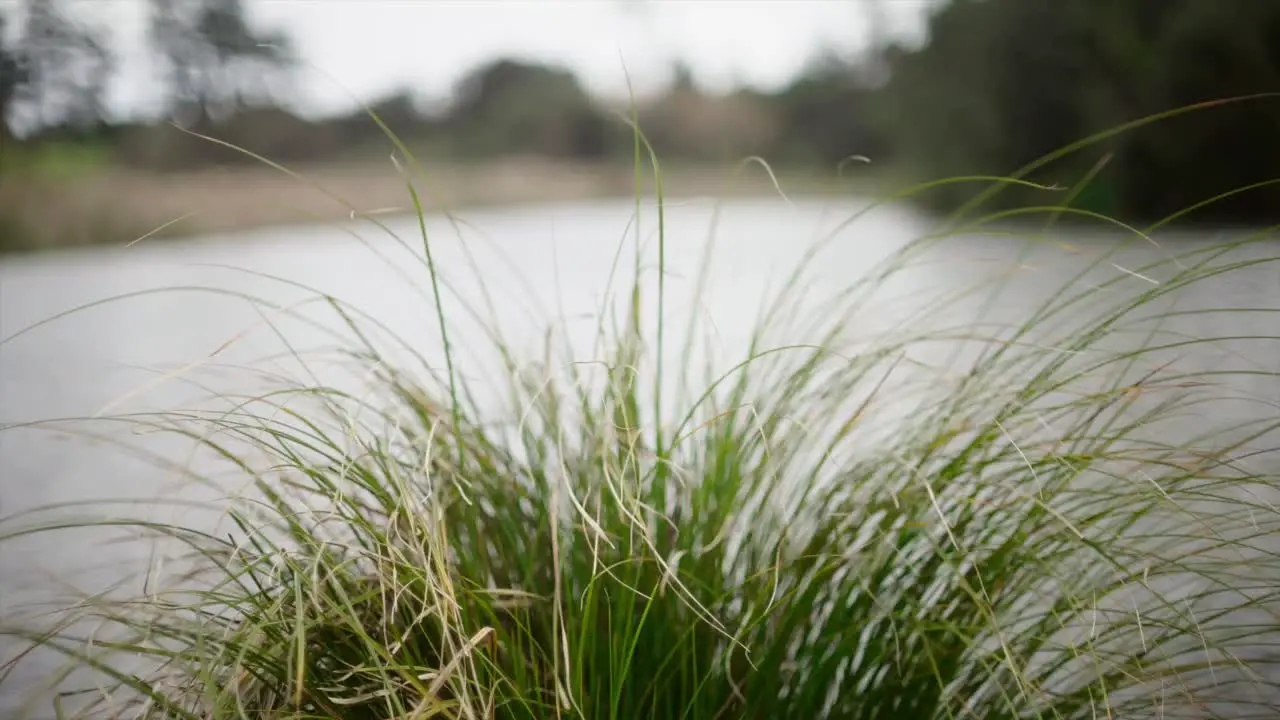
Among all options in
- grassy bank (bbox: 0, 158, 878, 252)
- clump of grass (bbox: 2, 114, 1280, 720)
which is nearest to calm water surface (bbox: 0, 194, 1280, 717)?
grassy bank (bbox: 0, 158, 878, 252)

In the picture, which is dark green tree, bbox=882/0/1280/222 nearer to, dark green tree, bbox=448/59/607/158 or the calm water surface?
the calm water surface

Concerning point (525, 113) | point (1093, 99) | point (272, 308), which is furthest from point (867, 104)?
point (272, 308)

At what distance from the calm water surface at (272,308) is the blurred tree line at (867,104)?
141 mm

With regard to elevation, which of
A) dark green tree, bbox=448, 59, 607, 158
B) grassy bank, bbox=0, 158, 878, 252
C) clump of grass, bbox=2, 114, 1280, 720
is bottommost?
clump of grass, bbox=2, 114, 1280, 720

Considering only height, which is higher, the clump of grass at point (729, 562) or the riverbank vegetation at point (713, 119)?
the riverbank vegetation at point (713, 119)

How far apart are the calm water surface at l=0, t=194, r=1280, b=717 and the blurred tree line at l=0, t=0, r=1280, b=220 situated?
0.46 ft

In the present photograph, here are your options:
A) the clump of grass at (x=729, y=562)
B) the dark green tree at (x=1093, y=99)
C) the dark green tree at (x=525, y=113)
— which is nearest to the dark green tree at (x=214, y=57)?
the dark green tree at (x=525, y=113)

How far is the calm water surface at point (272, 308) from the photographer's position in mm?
1246

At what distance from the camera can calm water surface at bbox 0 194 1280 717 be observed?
1.25m

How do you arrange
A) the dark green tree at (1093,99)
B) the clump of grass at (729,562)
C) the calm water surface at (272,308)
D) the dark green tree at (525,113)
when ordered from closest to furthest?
1. the clump of grass at (729,562)
2. the calm water surface at (272,308)
3. the dark green tree at (525,113)
4. the dark green tree at (1093,99)

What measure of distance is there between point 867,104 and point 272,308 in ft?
4.53

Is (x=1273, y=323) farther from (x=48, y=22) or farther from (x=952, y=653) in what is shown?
(x=48, y=22)

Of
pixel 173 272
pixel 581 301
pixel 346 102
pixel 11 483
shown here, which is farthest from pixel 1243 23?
pixel 11 483

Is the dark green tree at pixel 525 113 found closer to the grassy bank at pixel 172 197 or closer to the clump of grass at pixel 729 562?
the grassy bank at pixel 172 197
